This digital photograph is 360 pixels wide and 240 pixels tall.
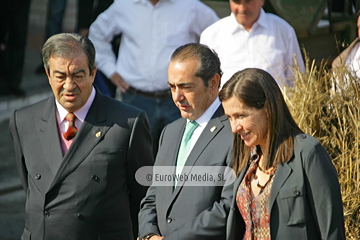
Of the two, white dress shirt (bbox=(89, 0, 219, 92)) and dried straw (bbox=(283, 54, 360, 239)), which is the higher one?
white dress shirt (bbox=(89, 0, 219, 92))

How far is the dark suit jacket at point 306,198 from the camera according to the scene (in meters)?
2.67

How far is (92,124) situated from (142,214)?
60 cm

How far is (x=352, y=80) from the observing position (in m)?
4.22

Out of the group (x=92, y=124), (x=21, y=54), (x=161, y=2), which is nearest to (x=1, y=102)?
(x=21, y=54)

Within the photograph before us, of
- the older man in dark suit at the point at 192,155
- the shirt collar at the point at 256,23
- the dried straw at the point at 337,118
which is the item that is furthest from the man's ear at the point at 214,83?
the shirt collar at the point at 256,23

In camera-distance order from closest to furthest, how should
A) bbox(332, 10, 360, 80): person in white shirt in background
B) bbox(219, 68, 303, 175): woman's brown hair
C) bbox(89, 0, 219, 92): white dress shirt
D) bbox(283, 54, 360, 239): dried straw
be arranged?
bbox(219, 68, 303, 175): woman's brown hair
bbox(283, 54, 360, 239): dried straw
bbox(332, 10, 360, 80): person in white shirt in background
bbox(89, 0, 219, 92): white dress shirt

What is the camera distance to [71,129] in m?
3.58

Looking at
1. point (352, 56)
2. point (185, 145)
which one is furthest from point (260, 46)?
point (185, 145)

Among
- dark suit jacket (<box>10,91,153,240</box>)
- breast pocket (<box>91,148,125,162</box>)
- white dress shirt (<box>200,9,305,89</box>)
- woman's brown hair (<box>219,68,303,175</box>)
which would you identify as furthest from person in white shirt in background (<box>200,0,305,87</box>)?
woman's brown hair (<box>219,68,303,175</box>)

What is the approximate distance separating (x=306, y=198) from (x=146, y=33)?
3087 millimetres

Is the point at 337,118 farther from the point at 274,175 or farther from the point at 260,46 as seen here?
the point at 274,175

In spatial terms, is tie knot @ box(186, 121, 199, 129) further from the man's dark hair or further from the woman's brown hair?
the woman's brown hair

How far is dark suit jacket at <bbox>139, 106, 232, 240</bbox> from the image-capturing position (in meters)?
3.06

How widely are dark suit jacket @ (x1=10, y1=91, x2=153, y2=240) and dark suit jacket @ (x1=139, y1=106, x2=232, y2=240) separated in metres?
0.24
